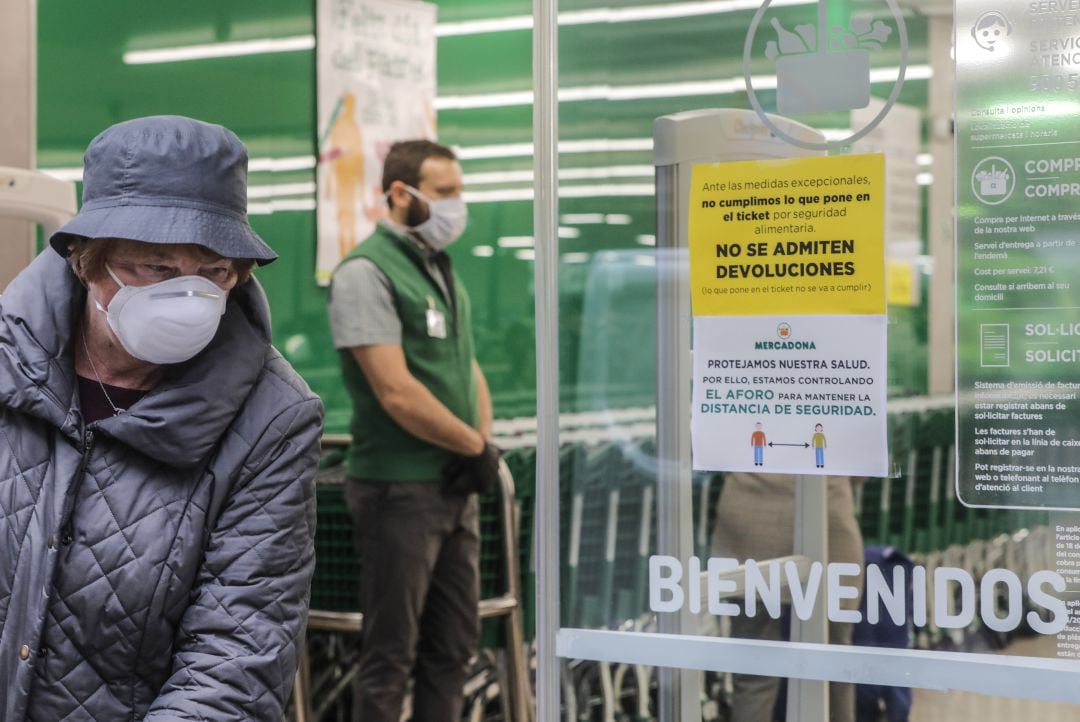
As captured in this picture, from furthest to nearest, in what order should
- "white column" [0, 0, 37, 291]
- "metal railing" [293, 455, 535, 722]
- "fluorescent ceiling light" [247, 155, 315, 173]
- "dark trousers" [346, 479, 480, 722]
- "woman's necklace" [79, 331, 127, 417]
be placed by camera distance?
"fluorescent ceiling light" [247, 155, 315, 173] < "metal railing" [293, 455, 535, 722] < "dark trousers" [346, 479, 480, 722] < "white column" [0, 0, 37, 291] < "woman's necklace" [79, 331, 127, 417]

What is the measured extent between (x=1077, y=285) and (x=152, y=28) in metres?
3.94

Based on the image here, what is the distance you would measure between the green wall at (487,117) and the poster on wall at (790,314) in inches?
4.1

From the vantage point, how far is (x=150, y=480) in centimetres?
218

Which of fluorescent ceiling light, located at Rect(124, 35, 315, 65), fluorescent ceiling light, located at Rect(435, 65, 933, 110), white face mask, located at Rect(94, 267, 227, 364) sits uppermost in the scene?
fluorescent ceiling light, located at Rect(124, 35, 315, 65)

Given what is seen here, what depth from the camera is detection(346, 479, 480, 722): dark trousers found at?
454 cm

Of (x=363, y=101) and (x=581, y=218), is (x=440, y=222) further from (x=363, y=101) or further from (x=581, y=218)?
(x=581, y=218)

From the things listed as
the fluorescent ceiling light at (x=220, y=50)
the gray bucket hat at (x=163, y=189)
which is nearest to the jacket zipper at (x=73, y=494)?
the gray bucket hat at (x=163, y=189)

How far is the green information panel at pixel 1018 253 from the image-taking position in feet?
6.27

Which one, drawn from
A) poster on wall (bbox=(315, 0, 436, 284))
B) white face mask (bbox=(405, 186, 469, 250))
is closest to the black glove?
white face mask (bbox=(405, 186, 469, 250))

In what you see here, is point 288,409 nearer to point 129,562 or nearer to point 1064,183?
point 129,562

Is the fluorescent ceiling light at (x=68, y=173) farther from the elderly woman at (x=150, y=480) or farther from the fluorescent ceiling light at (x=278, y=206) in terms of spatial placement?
the elderly woman at (x=150, y=480)

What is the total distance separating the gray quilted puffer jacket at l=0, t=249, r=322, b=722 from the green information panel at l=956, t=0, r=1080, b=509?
40.6 inches

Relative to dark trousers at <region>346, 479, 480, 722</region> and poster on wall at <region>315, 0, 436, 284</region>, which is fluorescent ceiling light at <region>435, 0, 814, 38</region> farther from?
poster on wall at <region>315, 0, 436, 284</region>

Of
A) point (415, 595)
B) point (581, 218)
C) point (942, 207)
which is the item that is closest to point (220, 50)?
point (415, 595)
